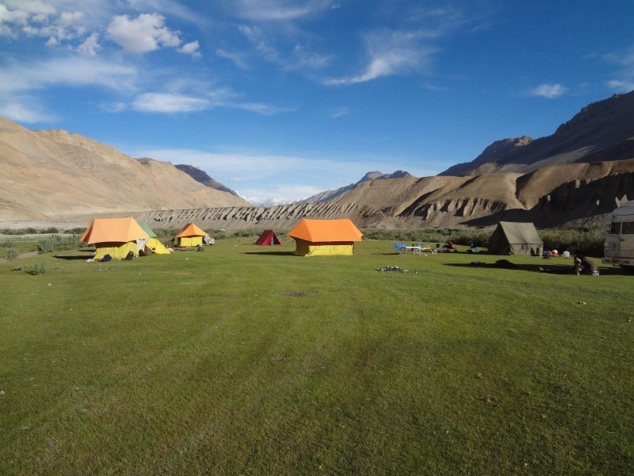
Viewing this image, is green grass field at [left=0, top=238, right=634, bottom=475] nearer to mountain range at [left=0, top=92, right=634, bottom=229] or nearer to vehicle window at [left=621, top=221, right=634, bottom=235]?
vehicle window at [left=621, top=221, right=634, bottom=235]

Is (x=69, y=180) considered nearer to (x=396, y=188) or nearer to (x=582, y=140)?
(x=396, y=188)

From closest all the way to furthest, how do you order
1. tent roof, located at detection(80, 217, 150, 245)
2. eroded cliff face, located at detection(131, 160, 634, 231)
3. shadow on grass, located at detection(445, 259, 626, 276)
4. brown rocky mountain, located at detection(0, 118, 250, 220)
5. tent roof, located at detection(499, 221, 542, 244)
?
shadow on grass, located at detection(445, 259, 626, 276)
tent roof, located at detection(80, 217, 150, 245)
tent roof, located at detection(499, 221, 542, 244)
eroded cliff face, located at detection(131, 160, 634, 231)
brown rocky mountain, located at detection(0, 118, 250, 220)

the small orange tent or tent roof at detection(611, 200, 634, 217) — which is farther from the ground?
tent roof at detection(611, 200, 634, 217)

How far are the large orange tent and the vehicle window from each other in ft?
84.2

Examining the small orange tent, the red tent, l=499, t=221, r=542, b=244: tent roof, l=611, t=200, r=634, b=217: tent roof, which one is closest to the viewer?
l=611, t=200, r=634, b=217: tent roof

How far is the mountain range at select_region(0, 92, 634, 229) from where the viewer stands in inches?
3098

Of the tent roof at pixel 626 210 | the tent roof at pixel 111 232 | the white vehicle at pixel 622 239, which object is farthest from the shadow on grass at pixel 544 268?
the tent roof at pixel 111 232

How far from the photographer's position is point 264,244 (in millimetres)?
42281

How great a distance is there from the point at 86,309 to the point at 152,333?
3737mm

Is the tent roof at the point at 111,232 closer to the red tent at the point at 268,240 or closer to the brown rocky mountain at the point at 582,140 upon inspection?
the red tent at the point at 268,240

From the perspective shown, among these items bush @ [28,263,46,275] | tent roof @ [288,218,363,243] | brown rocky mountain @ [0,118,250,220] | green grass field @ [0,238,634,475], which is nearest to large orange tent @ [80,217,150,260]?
bush @ [28,263,46,275]

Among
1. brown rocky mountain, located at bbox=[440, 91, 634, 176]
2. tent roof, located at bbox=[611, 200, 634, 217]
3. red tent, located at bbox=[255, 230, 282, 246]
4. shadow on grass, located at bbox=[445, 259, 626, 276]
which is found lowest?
shadow on grass, located at bbox=[445, 259, 626, 276]

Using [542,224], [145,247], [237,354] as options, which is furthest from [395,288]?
[542,224]

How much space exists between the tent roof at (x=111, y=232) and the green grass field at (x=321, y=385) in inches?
641
